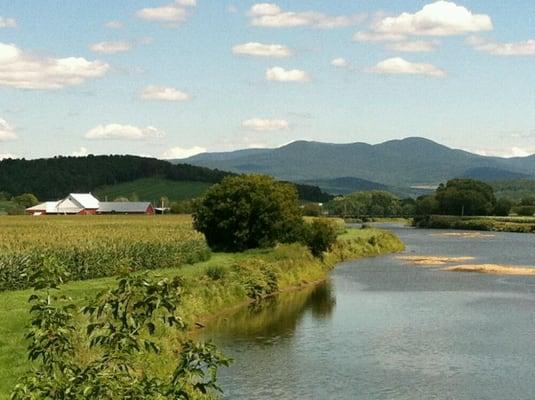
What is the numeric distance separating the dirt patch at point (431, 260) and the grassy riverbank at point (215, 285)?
1060 cm

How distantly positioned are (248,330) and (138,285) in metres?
35.4

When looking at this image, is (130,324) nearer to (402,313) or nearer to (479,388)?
(479,388)

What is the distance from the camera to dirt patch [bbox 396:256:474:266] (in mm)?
91262

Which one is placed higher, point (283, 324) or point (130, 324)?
point (130, 324)

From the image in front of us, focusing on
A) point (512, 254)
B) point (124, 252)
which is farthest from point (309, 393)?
point (512, 254)

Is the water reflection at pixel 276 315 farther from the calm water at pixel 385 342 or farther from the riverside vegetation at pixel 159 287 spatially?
the riverside vegetation at pixel 159 287

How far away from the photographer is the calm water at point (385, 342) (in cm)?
3147

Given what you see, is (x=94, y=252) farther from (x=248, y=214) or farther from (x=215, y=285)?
(x=248, y=214)

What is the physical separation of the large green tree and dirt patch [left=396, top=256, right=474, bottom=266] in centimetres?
2060

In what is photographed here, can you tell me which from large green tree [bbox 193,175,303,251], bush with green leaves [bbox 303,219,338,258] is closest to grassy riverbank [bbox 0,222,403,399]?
bush with green leaves [bbox 303,219,338,258]

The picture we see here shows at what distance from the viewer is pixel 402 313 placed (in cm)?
5134

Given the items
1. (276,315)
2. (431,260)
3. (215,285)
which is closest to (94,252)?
(215,285)

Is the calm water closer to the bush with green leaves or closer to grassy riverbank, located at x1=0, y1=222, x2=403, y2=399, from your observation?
grassy riverbank, located at x1=0, y1=222, x2=403, y2=399

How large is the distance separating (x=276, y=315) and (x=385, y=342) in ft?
37.2
